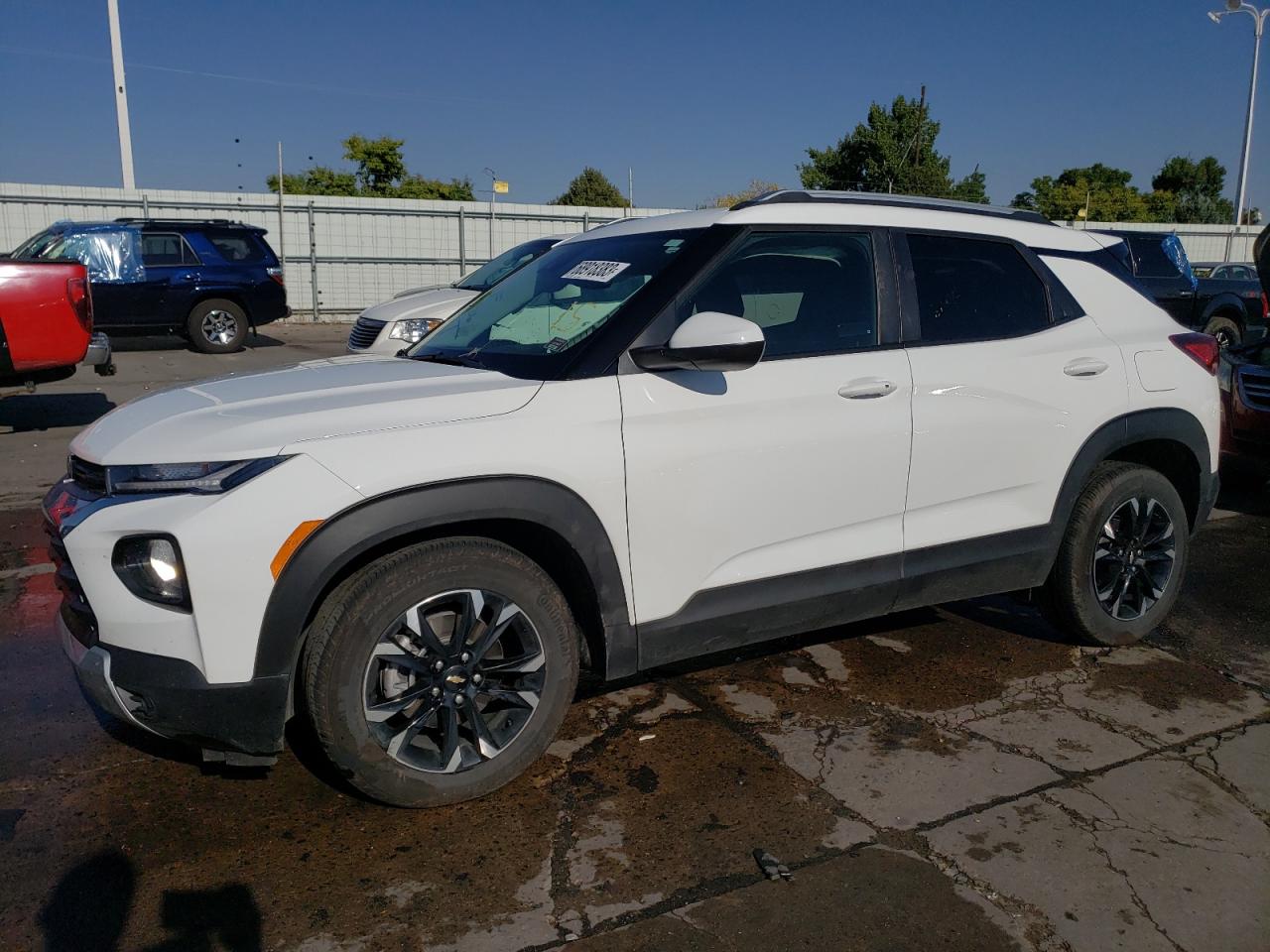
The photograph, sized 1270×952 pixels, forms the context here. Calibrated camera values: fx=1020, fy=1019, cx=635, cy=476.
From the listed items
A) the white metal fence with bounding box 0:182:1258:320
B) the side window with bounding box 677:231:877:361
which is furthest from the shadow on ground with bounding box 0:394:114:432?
the white metal fence with bounding box 0:182:1258:320

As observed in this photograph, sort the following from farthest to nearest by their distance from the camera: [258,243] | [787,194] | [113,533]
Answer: [258,243]
[787,194]
[113,533]

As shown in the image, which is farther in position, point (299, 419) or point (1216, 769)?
point (1216, 769)

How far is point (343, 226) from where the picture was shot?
21719mm

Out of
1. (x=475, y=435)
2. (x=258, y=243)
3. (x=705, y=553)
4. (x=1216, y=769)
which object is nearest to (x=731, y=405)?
(x=705, y=553)

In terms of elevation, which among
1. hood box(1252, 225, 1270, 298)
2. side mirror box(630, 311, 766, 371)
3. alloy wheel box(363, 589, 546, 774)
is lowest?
alloy wheel box(363, 589, 546, 774)

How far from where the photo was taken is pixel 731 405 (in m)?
3.23

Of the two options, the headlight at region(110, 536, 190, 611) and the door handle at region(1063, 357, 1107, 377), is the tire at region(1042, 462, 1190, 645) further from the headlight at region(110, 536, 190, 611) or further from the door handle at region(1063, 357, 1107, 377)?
the headlight at region(110, 536, 190, 611)

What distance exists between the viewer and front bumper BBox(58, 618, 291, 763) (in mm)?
2631

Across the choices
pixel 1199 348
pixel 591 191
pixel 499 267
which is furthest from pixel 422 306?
pixel 591 191

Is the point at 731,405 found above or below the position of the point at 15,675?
above

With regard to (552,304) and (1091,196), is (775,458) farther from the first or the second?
(1091,196)

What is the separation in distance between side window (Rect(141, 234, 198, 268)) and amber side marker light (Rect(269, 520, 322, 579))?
45.8ft

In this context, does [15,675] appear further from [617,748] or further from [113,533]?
[617,748]

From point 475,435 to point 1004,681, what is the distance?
8.19 feet
